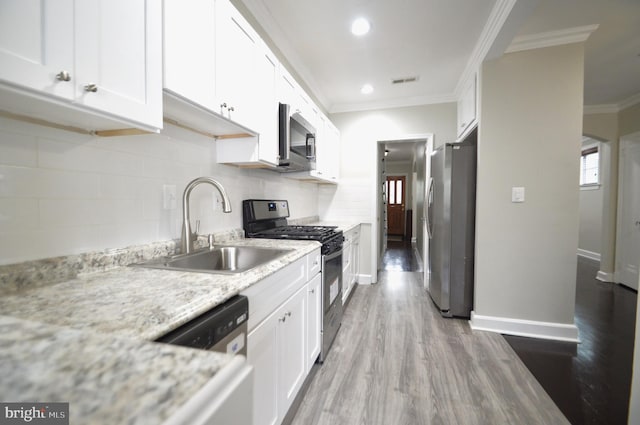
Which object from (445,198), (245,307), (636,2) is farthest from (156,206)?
(636,2)

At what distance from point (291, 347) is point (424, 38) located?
2.72 m

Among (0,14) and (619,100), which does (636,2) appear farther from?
(0,14)

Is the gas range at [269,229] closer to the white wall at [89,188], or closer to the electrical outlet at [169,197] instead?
the white wall at [89,188]

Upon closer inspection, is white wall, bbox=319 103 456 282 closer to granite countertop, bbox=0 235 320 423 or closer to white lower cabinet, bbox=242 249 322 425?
white lower cabinet, bbox=242 249 322 425

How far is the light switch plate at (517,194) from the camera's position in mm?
2281

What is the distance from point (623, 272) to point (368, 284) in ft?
11.6

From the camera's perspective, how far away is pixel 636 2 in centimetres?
183

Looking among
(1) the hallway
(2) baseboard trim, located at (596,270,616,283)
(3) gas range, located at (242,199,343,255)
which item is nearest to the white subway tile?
(3) gas range, located at (242,199,343,255)

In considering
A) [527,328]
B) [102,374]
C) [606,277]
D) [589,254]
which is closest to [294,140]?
[102,374]

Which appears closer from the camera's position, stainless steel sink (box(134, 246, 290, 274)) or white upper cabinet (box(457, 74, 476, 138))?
stainless steel sink (box(134, 246, 290, 274))

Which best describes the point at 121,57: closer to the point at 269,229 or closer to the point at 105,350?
the point at 105,350

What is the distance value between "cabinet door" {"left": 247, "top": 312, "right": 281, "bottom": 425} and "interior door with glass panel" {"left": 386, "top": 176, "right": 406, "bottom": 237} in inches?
310

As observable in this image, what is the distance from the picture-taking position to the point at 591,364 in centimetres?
187

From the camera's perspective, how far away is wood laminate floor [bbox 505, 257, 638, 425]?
57.8 inches
